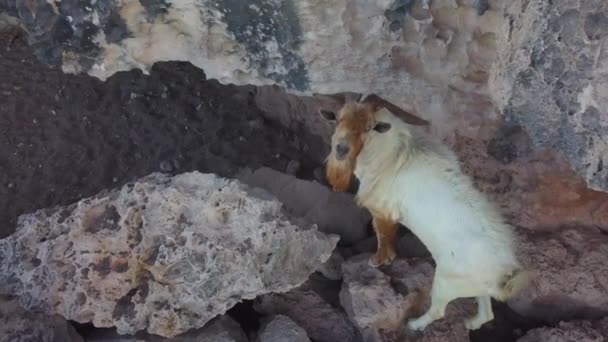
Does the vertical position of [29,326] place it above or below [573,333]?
below

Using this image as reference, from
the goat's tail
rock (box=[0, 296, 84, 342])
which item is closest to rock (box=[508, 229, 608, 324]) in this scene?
the goat's tail

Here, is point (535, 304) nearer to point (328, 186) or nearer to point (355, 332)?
point (355, 332)

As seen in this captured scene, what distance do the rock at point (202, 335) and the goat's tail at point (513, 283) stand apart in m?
0.69

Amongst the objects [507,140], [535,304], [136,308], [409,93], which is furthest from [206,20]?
[535,304]

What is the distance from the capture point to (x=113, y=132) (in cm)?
242

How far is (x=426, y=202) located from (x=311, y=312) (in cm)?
45

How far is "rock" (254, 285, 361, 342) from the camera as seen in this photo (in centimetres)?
206

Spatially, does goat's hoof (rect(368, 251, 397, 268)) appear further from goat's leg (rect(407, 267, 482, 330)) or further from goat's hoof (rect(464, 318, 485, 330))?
goat's hoof (rect(464, 318, 485, 330))

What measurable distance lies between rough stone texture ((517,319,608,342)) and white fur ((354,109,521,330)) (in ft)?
0.48

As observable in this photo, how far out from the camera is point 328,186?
2.38 metres

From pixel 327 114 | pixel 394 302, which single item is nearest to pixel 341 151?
pixel 327 114

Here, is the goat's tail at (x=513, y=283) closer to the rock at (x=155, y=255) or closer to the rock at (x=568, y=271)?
the rock at (x=568, y=271)

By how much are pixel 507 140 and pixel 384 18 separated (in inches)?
20.6

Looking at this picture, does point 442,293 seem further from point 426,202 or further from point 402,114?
point 402,114
